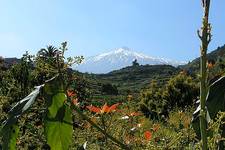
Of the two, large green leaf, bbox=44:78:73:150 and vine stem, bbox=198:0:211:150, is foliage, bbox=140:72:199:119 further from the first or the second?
vine stem, bbox=198:0:211:150

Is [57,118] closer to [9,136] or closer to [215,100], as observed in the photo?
[9,136]

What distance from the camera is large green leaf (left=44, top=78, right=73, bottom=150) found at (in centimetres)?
126

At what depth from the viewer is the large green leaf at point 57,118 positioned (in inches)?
49.5

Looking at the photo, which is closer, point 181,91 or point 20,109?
point 20,109

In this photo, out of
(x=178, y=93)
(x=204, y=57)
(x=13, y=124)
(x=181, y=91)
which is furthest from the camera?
(x=181, y=91)

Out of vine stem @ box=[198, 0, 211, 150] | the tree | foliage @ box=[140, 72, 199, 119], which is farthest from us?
the tree

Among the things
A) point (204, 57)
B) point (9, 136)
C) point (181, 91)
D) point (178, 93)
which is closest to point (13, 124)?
point (9, 136)

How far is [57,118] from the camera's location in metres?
1.27

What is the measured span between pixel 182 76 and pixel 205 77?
18884 mm

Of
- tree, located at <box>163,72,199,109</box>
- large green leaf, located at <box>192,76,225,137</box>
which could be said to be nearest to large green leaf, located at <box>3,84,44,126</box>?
large green leaf, located at <box>192,76,225,137</box>

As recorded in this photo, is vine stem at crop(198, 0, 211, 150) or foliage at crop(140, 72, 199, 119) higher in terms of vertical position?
vine stem at crop(198, 0, 211, 150)

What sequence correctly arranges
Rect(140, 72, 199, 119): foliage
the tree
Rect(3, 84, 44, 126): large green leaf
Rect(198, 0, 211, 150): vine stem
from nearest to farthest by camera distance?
Rect(198, 0, 211, 150): vine stem → Rect(3, 84, 44, 126): large green leaf → Rect(140, 72, 199, 119): foliage → the tree

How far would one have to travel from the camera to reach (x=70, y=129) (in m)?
1.27

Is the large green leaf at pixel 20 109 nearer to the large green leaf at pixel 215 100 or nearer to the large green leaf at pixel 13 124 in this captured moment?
the large green leaf at pixel 13 124
